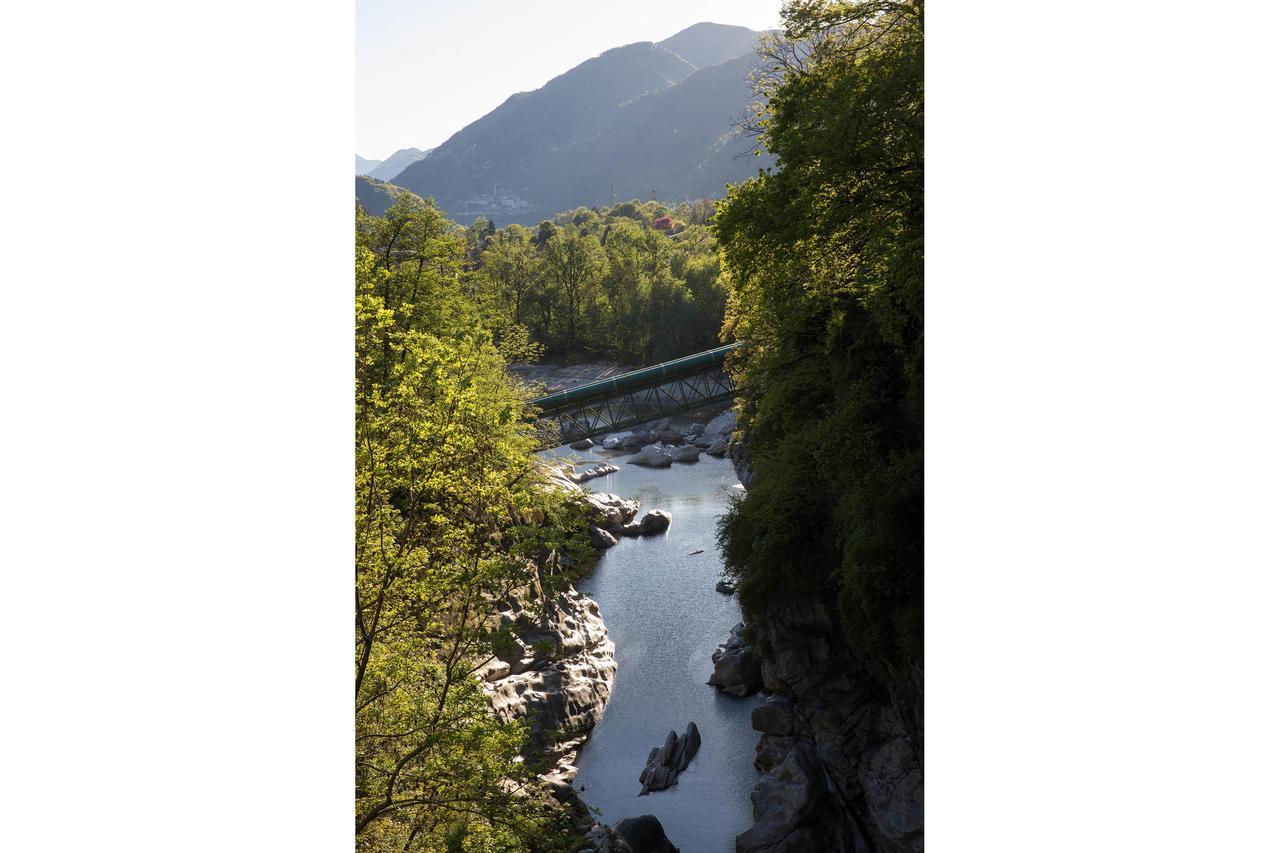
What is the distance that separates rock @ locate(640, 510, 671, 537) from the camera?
20984 millimetres

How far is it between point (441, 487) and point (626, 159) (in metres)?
105

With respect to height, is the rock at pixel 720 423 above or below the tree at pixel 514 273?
below

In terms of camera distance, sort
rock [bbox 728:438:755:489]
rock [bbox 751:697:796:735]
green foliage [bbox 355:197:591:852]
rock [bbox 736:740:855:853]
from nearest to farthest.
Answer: green foliage [bbox 355:197:591:852], rock [bbox 736:740:855:853], rock [bbox 751:697:796:735], rock [bbox 728:438:755:489]

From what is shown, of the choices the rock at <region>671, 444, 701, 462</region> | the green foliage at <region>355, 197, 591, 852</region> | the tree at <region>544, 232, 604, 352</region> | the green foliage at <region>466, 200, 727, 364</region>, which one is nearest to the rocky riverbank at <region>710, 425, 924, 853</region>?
the green foliage at <region>355, 197, 591, 852</region>

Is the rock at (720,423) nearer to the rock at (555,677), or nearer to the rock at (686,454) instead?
the rock at (686,454)

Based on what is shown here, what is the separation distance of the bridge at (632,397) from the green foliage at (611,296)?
9.11 metres

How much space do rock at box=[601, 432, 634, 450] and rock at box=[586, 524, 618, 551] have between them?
338 inches

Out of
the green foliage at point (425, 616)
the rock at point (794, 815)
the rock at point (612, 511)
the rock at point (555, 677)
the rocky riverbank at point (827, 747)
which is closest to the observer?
the green foliage at point (425, 616)

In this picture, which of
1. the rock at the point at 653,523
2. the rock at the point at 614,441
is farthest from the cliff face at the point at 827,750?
the rock at the point at 614,441

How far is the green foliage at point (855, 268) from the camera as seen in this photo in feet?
19.3

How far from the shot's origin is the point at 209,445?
2973mm

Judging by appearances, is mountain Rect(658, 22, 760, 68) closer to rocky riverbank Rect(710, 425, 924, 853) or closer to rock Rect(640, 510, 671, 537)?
rock Rect(640, 510, 671, 537)

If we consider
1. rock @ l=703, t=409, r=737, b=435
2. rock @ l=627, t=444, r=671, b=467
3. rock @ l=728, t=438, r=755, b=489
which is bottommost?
rock @ l=627, t=444, r=671, b=467

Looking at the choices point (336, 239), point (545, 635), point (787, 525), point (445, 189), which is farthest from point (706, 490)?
point (445, 189)
